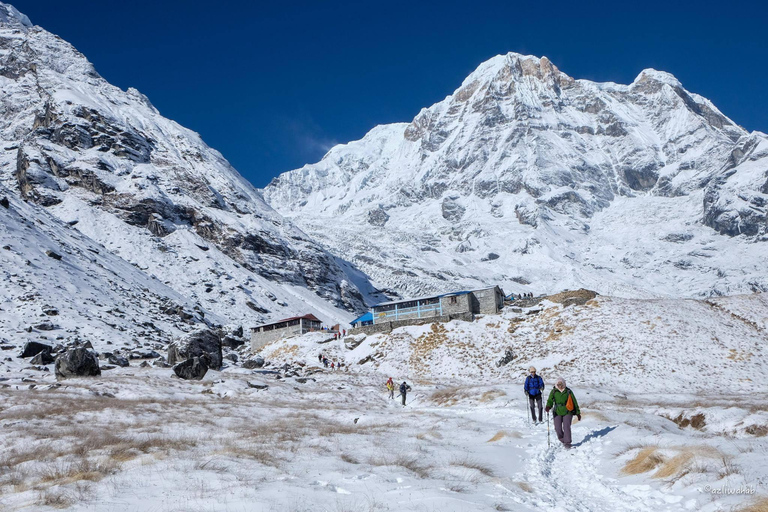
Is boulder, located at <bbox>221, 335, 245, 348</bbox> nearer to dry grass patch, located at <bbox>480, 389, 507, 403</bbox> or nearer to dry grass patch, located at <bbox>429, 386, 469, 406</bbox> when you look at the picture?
dry grass patch, located at <bbox>429, 386, 469, 406</bbox>

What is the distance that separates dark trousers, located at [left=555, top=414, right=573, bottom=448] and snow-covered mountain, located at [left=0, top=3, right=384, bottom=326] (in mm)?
73230

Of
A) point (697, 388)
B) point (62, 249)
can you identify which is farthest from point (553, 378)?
point (62, 249)

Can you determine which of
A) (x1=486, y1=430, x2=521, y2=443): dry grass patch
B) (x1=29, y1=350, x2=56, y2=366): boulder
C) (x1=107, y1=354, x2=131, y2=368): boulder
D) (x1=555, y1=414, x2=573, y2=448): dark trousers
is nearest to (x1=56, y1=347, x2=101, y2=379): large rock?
(x1=29, y1=350, x2=56, y2=366): boulder

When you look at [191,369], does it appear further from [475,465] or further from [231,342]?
[231,342]

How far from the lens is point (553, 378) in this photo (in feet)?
113

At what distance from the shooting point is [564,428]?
12.7 metres

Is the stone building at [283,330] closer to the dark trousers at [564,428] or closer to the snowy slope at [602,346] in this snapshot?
the snowy slope at [602,346]

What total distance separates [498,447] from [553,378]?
2442 centimetres

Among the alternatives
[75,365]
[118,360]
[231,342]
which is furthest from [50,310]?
[231,342]

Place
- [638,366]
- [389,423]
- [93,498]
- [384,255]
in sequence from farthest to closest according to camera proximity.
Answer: [384,255], [638,366], [389,423], [93,498]

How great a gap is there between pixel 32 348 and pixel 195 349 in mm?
10970

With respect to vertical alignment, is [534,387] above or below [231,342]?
below

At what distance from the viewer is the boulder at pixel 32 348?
3472 centimetres

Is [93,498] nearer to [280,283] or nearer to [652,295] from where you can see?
[280,283]
